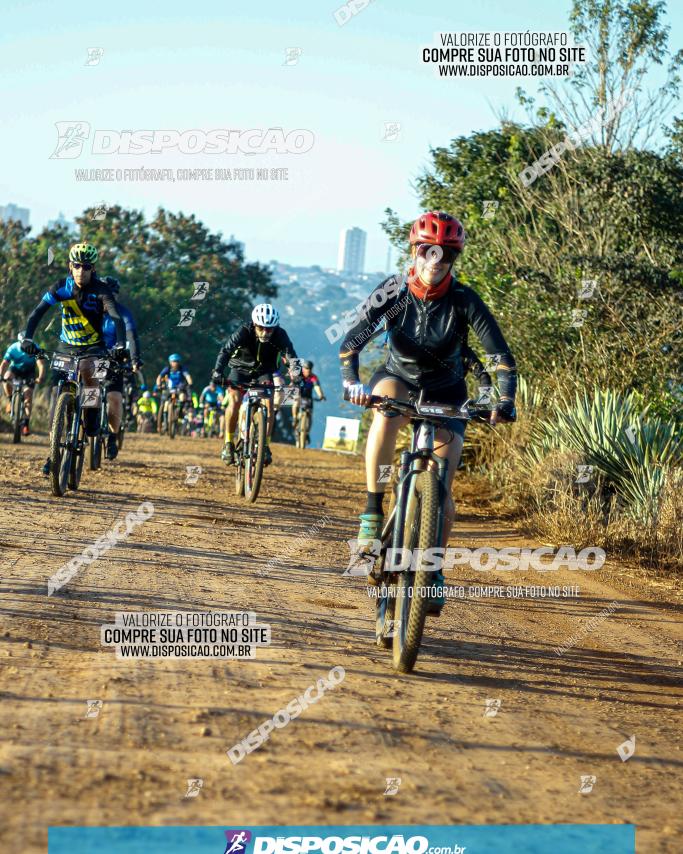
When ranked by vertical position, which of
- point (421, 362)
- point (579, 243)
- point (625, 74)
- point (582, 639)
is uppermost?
point (625, 74)

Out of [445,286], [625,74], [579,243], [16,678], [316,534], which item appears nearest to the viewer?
[16,678]

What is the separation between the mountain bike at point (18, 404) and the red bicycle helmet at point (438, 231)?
12171 mm

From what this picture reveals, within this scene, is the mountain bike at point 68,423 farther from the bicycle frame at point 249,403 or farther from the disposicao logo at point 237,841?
the disposicao logo at point 237,841

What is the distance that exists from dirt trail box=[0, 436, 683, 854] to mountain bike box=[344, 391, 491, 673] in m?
0.24

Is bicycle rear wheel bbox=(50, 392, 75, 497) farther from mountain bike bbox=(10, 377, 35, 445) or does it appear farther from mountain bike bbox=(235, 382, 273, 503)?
mountain bike bbox=(10, 377, 35, 445)

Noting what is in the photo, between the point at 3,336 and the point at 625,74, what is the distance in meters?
35.1

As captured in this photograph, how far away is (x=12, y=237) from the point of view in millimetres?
53344

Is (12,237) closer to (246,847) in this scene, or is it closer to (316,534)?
(316,534)

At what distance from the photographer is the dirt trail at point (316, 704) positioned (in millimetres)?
3756

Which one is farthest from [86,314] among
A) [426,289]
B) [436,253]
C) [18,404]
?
[18,404]

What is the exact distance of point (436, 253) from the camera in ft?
20.4

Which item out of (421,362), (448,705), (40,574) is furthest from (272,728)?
(40,574)

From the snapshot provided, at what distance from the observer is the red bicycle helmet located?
6145 millimetres

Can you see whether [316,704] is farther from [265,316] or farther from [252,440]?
[265,316]
